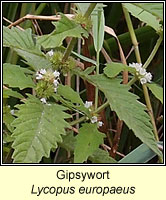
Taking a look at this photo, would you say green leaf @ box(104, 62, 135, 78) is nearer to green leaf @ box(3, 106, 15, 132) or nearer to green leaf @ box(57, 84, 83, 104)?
green leaf @ box(57, 84, 83, 104)

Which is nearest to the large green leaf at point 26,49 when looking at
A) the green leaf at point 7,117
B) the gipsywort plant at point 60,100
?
the gipsywort plant at point 60,100

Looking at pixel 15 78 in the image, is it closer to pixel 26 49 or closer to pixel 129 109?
pixel 26 49

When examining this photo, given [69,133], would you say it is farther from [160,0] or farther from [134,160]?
[160,0]

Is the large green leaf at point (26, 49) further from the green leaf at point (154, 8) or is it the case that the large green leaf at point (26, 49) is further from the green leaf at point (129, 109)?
the green leaf at point (154, 8)

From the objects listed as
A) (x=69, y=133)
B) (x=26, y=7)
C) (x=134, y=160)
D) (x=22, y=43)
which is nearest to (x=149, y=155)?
(x=134, y=160)

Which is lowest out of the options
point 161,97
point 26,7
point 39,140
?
point 39,140

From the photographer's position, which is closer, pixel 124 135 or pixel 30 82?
pixel 30 82

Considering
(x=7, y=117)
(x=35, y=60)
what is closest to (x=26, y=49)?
(x=35, y=60)
